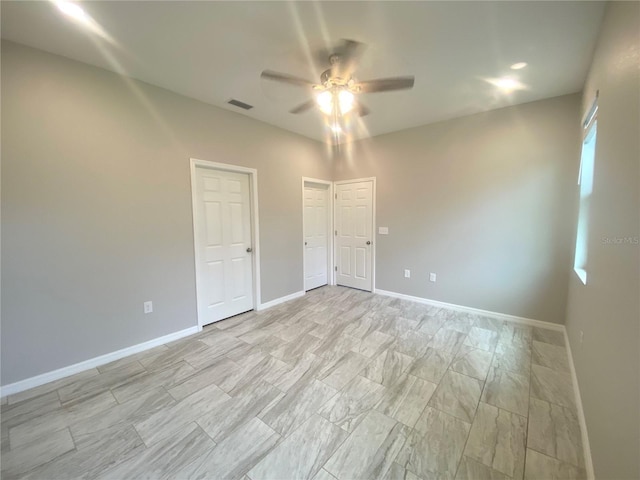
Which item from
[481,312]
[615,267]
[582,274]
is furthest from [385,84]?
[481,312]

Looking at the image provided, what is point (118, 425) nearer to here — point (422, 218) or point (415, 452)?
point (415, 452)

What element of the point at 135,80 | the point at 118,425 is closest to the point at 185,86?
the point at 135,80

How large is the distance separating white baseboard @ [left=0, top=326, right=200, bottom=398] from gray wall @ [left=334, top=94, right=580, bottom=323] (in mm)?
3251

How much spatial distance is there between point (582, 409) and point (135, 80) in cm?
458

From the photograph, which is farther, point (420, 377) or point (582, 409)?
point (420, 377)

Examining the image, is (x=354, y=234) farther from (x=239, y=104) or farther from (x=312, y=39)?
(x=312, y=39)

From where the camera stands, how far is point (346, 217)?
468cm

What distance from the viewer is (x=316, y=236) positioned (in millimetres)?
4637

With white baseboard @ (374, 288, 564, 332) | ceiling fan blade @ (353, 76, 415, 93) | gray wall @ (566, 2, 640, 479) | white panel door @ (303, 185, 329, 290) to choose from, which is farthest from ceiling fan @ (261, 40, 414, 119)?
white baseboard @ (374, 288, 564, 332)

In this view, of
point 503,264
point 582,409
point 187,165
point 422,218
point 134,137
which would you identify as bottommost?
point 582,409

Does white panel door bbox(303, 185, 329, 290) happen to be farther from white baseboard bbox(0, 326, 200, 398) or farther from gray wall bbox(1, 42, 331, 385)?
white baseboard bbox(0, 326, 200, 398)

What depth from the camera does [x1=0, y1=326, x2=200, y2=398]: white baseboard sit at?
1.96m

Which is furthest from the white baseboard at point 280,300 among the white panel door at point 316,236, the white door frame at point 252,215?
the white panel door at point 316,236

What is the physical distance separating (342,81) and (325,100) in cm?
22
